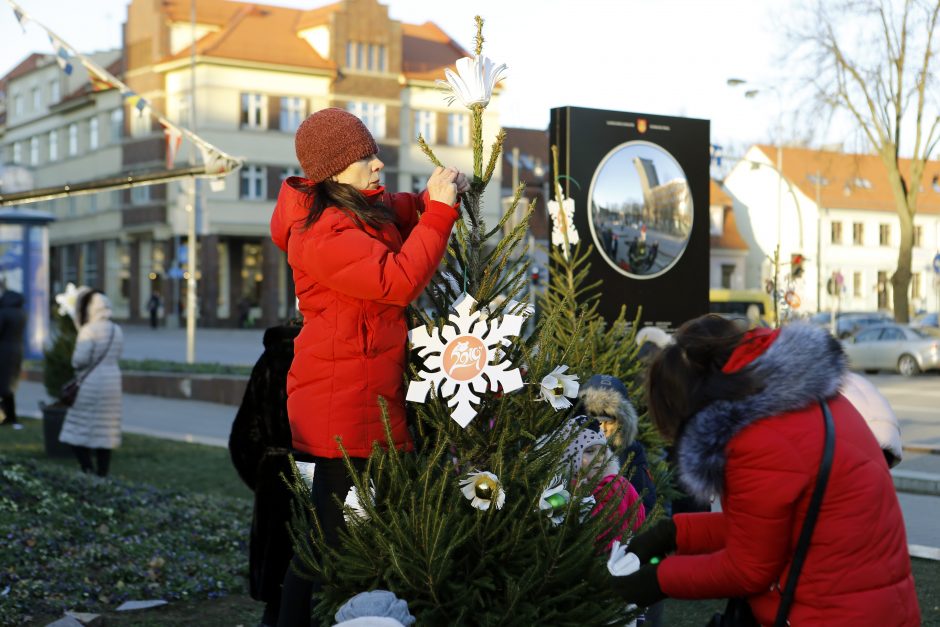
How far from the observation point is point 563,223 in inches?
277

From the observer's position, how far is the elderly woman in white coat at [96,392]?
10938 millimetres

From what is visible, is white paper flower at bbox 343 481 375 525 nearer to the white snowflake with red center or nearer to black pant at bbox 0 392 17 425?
the white snowflake with red center

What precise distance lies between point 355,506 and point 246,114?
5476 centimetres

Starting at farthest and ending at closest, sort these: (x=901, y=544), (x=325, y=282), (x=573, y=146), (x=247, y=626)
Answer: (x=573, y=146) → (x=247, y=626) → (x=325, y=282) → (x=901, y=544)

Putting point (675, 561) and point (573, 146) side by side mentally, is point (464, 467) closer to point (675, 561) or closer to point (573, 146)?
point (675, 561)

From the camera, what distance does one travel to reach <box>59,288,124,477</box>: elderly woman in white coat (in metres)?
10.9

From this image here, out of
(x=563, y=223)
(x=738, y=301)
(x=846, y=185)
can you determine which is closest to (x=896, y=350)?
(x=738, y=301)

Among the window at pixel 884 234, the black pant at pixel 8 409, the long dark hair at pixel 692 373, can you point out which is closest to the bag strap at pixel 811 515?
the long dark hair at pixel 692 373

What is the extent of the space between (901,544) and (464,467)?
4.22 ft

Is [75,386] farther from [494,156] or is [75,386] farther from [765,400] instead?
[765,400]

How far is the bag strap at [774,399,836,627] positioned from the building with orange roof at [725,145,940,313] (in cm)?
7274

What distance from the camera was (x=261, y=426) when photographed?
5.07m

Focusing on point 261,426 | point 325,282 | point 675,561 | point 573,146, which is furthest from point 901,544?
point 573,146

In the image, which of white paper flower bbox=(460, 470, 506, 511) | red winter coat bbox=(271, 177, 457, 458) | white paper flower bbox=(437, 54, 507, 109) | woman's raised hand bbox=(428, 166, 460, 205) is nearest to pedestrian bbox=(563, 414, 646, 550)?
white paper flower bbox=(460, 470, 506, 511)
